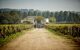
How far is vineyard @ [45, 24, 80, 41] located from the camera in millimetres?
4453

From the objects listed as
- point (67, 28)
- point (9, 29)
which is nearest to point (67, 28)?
point (67, 28)

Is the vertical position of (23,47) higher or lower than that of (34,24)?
lower

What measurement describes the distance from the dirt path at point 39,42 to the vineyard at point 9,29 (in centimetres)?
17

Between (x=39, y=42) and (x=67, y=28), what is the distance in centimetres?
87

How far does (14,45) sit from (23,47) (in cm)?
22

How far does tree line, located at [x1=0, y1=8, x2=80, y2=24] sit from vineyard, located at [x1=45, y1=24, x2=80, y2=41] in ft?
0.43

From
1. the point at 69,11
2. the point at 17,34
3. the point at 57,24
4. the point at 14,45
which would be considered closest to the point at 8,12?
the point at 17,34

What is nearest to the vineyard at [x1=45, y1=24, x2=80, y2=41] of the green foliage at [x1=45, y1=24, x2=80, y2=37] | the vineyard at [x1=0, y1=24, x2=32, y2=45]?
the green foliage at [x1=45, y1=24, x2=80, y2=37]

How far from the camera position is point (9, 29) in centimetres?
438

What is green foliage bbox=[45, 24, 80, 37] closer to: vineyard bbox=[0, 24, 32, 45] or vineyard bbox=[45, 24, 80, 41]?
vineyard bbox=[45, 24, 80, 41]

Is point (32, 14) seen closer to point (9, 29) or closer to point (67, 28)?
point (9, 29)

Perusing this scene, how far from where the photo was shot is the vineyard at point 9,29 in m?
4.18

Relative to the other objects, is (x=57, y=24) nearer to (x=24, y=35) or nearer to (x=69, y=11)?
(x=69, y=11)

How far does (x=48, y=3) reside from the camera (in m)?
4.58
